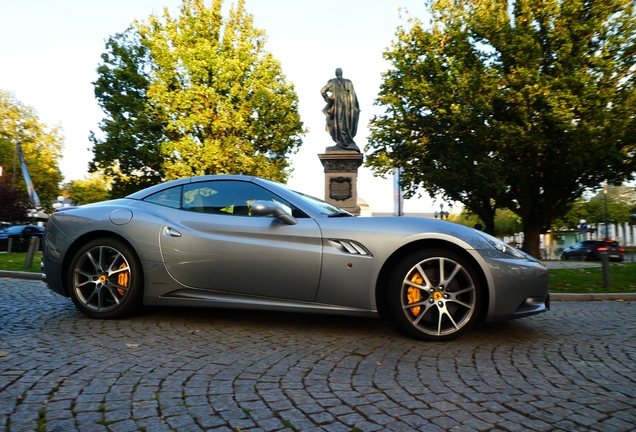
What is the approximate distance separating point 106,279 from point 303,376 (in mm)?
2474

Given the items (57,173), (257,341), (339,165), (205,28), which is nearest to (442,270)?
(257,341)

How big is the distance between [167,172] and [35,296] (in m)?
19.5

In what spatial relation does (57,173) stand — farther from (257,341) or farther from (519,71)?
(257,341)

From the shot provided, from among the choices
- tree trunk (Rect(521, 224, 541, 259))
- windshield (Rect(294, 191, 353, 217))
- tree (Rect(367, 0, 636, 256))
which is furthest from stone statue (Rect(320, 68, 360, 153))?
tree trunk (Rect(521, 224, 541, 259))

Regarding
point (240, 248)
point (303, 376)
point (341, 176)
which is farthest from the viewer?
point (341, 176)

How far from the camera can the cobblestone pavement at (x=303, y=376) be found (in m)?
2.48

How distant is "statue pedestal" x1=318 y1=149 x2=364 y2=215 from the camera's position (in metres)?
14.6

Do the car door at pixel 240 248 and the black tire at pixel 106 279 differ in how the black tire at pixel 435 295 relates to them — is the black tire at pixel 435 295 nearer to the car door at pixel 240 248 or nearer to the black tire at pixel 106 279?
the car door at pixel 240 248

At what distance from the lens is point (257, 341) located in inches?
161

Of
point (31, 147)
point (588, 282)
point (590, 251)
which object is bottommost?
point (588, 282)

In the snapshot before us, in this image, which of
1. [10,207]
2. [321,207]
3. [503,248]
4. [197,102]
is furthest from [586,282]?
[10,207]

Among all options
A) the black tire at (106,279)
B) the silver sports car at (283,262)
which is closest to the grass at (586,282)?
the silver sports car at (283,262)

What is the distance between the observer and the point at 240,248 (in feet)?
14.3

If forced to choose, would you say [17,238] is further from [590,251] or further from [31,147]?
[590,251]
